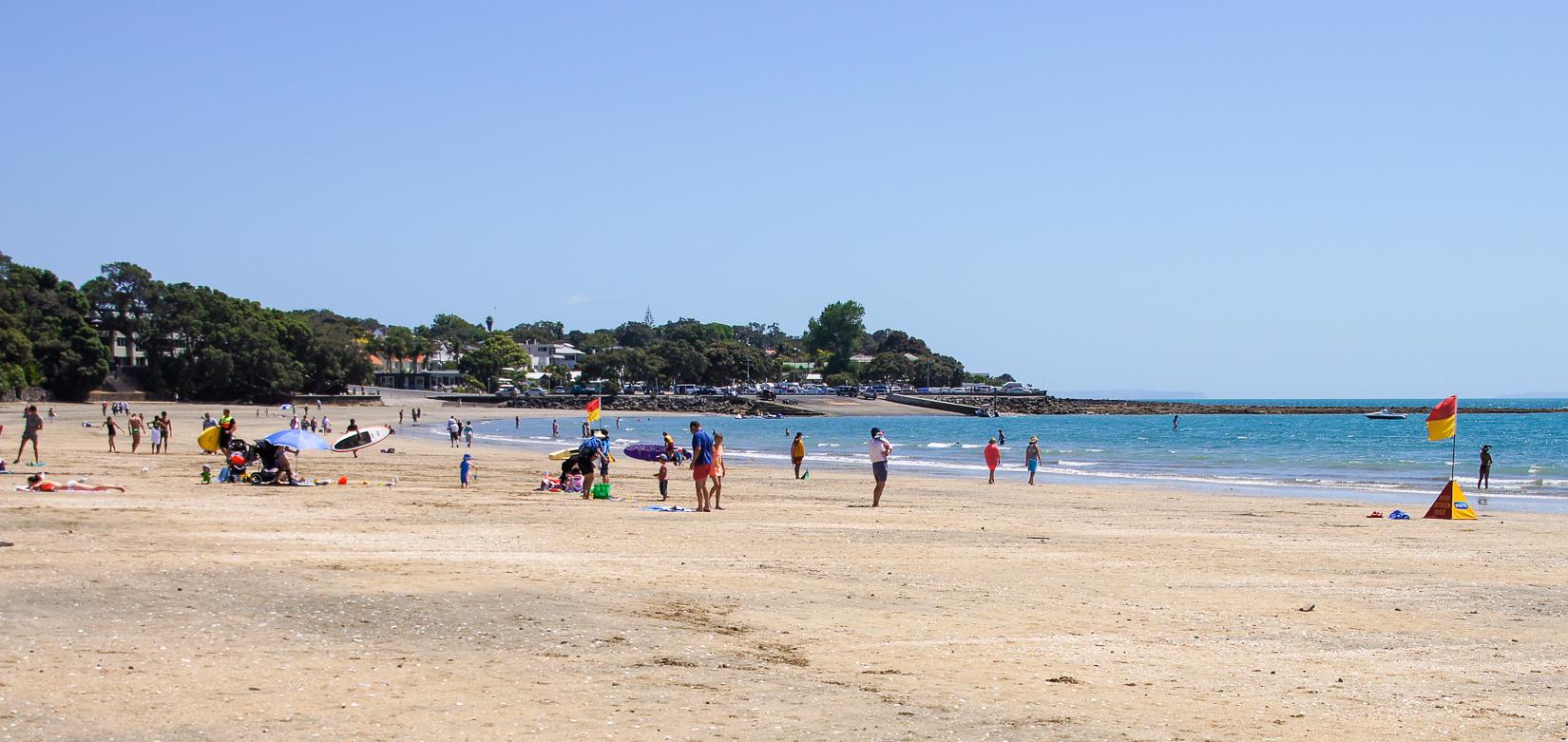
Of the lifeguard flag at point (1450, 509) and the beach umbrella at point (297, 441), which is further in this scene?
the beach umbrella at point (297, 441)

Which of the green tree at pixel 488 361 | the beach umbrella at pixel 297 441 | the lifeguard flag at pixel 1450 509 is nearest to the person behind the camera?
the lifeguard flag at pixel 1450 509

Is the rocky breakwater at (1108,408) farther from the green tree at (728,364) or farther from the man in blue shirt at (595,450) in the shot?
the man in blue shirt at (595,450)

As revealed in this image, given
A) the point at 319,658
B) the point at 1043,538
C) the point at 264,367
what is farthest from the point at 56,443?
the point at 264,367

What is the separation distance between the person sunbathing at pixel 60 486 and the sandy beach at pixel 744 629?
1389 mm

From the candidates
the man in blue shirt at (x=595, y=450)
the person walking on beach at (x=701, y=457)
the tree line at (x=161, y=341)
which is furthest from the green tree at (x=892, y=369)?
the person walking on beach at (x=701, y=457)

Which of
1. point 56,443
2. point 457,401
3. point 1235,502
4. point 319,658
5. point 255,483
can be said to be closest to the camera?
point 319,658

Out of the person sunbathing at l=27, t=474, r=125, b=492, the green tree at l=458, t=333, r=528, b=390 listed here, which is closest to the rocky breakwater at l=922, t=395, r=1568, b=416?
the green tree at l=458, t=333, r=528, b=390

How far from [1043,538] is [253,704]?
1206cm

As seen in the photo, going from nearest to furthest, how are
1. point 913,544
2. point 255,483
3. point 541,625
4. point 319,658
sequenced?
point 319,658
point 541,625
point 913,544
point 255,483

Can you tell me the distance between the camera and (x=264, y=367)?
10981 centimetres

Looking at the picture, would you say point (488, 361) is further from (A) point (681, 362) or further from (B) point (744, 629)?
(B) point (744, 629)

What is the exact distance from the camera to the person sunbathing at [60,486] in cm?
1925

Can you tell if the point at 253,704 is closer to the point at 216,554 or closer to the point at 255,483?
the point at 216,554

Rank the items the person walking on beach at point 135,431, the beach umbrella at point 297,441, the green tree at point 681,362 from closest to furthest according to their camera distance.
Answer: the beach umbrella at point 297,441 → the person walking on beach at point 135,431 → the green tree at point 681,362
